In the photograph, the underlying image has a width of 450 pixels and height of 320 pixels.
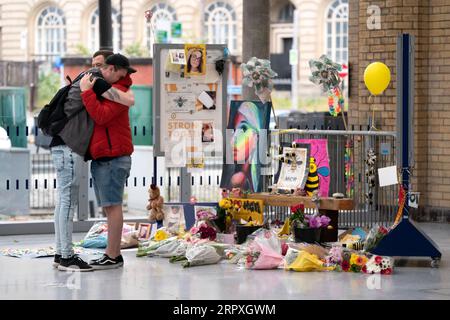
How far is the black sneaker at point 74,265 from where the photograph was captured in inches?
400

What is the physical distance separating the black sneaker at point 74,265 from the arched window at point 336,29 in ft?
181

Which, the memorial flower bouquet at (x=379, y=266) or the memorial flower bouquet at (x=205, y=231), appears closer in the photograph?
the memorial flower bouquet at (x=379, y=266)

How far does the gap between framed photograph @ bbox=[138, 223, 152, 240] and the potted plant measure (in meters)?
1.73

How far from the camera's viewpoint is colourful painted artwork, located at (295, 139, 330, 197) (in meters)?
11.7

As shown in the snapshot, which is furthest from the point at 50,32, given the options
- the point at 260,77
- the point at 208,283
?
the point at 208,283

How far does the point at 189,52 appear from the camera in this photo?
1230cm

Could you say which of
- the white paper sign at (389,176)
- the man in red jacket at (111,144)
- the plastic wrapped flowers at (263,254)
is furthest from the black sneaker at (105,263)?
the white paper sign at (389,176)

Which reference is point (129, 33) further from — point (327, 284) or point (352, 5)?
point (327, 284)

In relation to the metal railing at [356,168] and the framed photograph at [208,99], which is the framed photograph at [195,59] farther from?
the metal railing at [356,168]

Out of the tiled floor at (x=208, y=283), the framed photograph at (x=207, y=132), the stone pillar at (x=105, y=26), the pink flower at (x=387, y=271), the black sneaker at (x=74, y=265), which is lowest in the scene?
the tiled floor at (x=208, y=283)

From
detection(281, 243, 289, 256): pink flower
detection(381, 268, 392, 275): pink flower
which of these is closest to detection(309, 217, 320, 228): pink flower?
detection(281, 243, 289, 256): pink flower

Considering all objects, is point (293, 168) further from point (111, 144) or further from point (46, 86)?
point (46, 86)

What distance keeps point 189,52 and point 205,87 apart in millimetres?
434
